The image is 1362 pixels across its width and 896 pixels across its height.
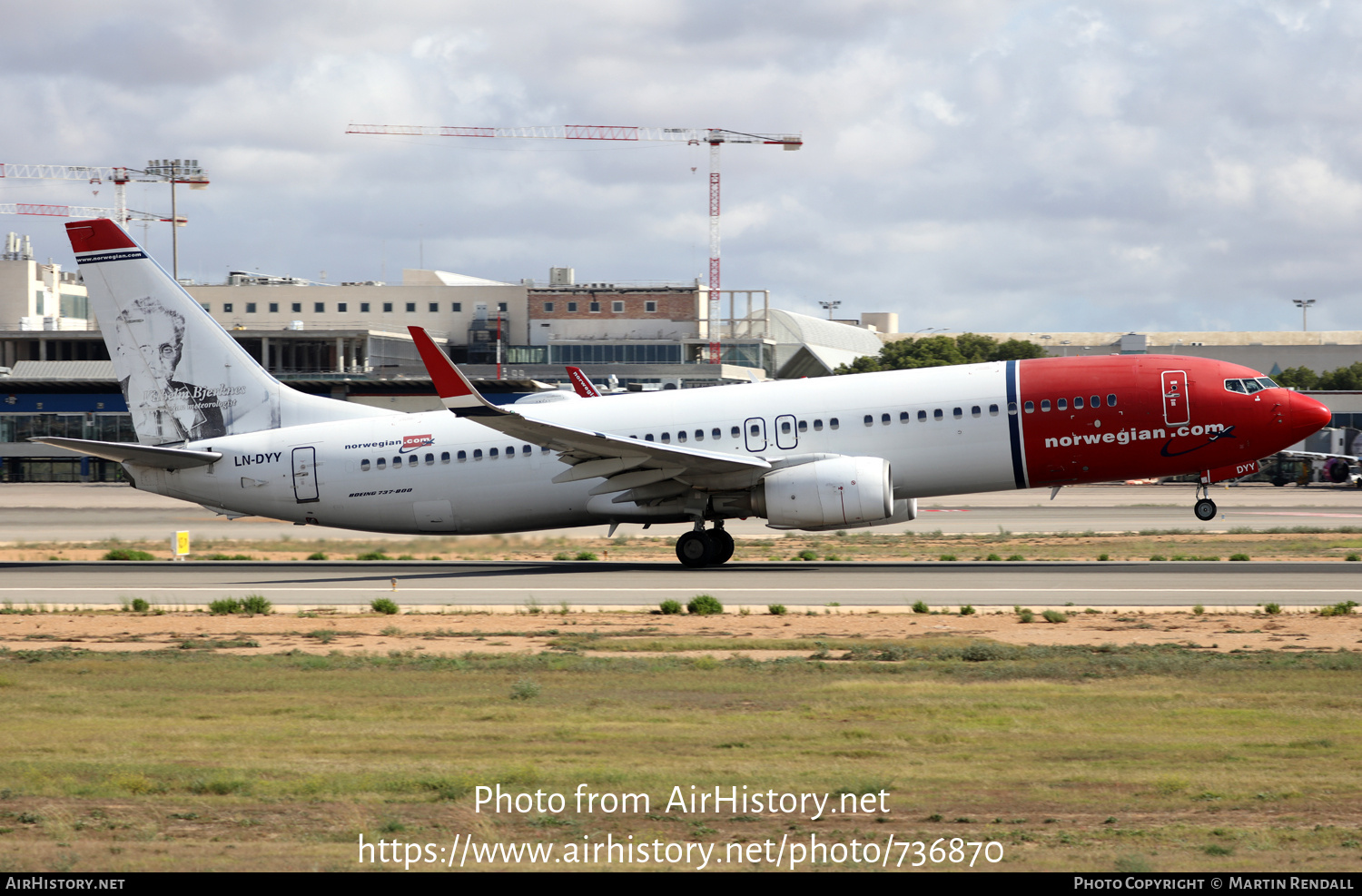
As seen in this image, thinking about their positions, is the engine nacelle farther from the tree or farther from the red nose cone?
the tree

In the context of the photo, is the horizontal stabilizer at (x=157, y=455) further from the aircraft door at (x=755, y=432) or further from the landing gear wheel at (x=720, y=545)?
the aircraft door at (x=755, y=432)

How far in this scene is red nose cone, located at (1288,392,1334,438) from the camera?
29.5m

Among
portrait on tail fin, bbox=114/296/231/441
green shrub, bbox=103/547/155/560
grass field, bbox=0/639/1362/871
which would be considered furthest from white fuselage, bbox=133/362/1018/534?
grass field, bbox=0/639/1362/871

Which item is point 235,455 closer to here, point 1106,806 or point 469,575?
point 469,575

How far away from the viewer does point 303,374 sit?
106 m

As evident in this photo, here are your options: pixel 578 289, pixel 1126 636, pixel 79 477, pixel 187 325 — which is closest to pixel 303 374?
pixel 79 477

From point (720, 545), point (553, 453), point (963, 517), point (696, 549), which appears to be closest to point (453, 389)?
point (553, 453)

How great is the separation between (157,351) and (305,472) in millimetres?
4966

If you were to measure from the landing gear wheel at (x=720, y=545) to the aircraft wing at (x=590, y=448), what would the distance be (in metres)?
2.22

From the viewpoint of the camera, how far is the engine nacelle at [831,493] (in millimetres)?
28547

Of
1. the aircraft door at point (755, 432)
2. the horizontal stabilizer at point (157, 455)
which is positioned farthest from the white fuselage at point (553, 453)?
the horizontal stabilizer at point (157, 455)

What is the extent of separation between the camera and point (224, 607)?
25.0 m

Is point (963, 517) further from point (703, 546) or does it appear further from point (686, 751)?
point (686, 751)
